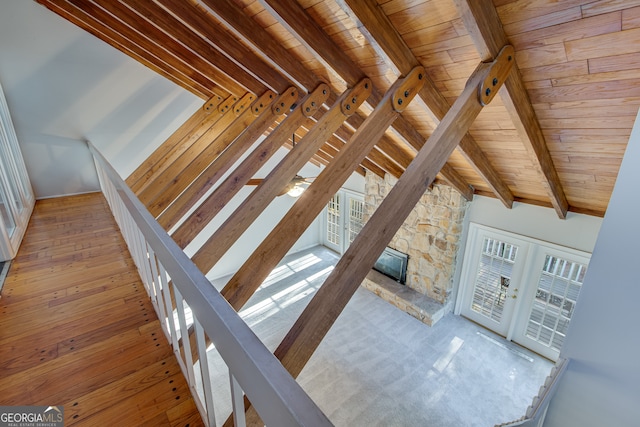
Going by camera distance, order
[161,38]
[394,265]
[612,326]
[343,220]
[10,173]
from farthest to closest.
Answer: [343,220], [394,265], [10,173], [161,38], [612,326]

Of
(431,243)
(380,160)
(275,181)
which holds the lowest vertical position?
(431,243)

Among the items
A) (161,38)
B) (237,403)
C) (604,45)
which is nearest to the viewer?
(237,403)

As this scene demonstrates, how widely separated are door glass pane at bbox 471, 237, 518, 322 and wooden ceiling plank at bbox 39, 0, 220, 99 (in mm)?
5351

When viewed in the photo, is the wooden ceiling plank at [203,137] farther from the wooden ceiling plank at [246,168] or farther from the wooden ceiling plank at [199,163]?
the wooden ceiling plank at [246,168]

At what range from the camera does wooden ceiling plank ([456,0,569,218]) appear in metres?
1.56

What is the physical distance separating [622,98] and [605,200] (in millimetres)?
1919

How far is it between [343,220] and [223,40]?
210 inches

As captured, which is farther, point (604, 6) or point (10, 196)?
point (10, 196)

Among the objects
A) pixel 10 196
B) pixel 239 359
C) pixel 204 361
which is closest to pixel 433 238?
pixel 204 361

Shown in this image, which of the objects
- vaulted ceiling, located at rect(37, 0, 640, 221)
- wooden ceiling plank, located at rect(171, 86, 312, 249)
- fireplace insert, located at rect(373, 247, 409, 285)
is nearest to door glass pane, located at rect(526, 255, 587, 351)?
vaulted ceiling, located at rect(37, 0, 640, 221)

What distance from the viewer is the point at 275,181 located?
2654mm

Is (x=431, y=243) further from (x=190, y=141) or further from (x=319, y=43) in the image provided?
(x=190, y=141)

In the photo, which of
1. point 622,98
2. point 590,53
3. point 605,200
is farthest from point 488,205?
point 590,53

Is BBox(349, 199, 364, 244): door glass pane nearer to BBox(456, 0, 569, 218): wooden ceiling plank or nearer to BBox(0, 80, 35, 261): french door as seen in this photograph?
BBox(456, 0, 569, 218): wooden ceiling plank
